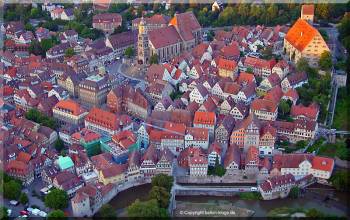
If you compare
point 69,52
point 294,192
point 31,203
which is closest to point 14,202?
point 31,203

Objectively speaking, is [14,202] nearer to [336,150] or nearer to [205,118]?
[205,118]

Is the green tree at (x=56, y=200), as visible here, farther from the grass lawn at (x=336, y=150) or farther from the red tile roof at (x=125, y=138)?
the grass lawn at (x=336, y=150)

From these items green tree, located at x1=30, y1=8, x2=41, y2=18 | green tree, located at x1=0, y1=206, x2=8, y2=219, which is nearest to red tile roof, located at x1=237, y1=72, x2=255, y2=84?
green tree, located at x1=0, y1=206, x2=8, y2=219

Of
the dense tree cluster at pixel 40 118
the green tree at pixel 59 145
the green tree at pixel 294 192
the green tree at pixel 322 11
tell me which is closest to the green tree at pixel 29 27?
the dense tree cluster at pixel 40 118

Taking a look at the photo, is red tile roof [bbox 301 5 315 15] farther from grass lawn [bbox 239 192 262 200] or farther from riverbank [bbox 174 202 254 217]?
riverbank [bbox 174 202 254 217]

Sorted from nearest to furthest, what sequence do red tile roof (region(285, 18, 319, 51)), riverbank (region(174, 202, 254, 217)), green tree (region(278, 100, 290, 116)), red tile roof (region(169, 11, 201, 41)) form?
1. riverbank (region(174, 202, 254, 217))
2. green tree (region(278, 100, 290, 116))
3. red tile roof (region(285, 18, 319, 51))
4. red tile roof (region(169, 11, 201, 41))

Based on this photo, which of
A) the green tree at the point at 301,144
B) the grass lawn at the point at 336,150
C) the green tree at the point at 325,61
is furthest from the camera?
the green tree at the point at 325,61
